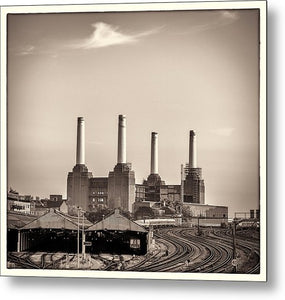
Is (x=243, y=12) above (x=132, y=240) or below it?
above

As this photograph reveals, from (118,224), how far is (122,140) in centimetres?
27

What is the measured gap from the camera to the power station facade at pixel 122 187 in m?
2.30

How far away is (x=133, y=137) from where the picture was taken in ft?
7.62

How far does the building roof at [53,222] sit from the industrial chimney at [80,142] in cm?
19

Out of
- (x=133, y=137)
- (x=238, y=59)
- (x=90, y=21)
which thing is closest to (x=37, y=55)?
(x=90, y=21)

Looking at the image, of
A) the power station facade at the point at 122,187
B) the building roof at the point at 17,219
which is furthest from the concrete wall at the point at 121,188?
the building roof at the point at 17,219

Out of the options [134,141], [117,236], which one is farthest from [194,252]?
[134,141]

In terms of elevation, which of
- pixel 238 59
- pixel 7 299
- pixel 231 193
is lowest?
pixel 7 299

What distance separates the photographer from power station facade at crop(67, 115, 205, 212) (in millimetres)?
2297

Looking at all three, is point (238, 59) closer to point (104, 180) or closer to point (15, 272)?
point (104, 180)

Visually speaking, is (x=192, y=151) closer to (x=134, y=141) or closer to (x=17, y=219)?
(x=134, y=141)

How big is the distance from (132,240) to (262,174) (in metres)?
0.47

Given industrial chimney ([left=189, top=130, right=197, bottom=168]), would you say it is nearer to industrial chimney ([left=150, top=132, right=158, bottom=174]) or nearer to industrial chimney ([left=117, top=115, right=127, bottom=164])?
industrial chimney ([left=150, top=132, right=158, bottom=174])

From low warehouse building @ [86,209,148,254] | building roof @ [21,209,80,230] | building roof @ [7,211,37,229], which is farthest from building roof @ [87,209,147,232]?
building roof @ [7,211,37,229]
